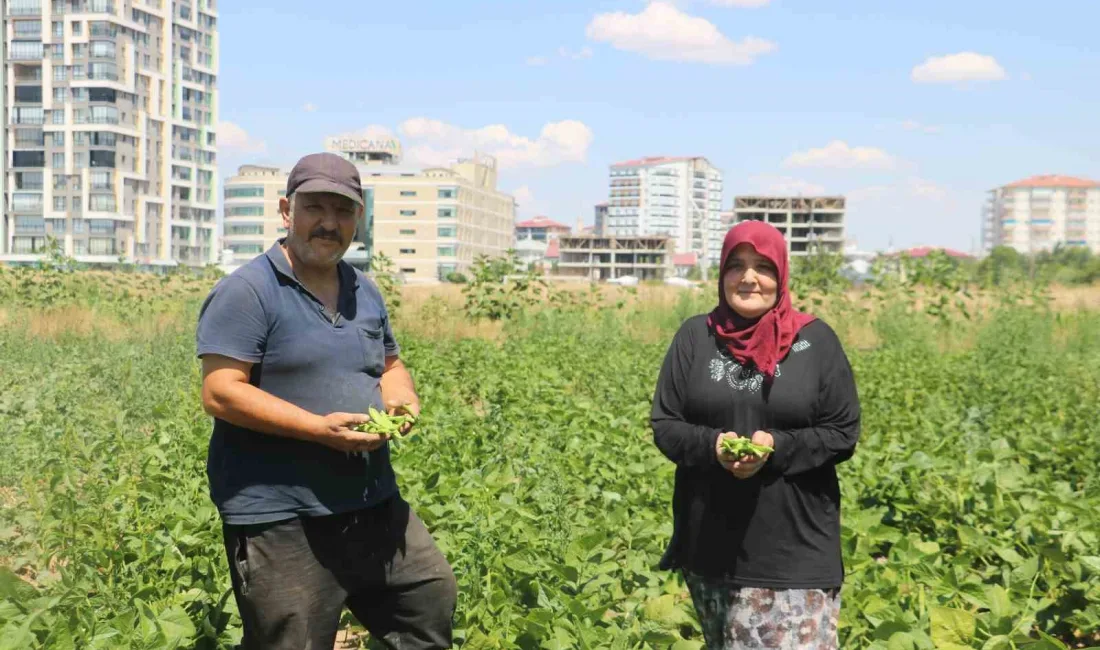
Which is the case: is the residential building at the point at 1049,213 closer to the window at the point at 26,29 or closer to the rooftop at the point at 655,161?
the rooftop at the point at 655,161

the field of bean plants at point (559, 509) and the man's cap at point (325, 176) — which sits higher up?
the man's cap at point (325, 176)

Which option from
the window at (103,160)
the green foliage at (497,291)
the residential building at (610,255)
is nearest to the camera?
the green foliage at (497,291)

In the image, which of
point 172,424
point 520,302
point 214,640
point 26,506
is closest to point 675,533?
point 214,640

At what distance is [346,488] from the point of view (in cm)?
265

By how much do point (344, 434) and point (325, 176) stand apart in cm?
64

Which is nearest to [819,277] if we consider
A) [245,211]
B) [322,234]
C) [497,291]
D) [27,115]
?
[497,291]

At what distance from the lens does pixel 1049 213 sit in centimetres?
17300

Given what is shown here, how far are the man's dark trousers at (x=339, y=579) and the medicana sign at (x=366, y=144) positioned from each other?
115 metres

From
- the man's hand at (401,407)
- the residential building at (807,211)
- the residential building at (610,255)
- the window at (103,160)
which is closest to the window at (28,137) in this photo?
the window at (103,160)

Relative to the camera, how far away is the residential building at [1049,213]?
554ft

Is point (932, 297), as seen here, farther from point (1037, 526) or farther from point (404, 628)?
point (404, 628)

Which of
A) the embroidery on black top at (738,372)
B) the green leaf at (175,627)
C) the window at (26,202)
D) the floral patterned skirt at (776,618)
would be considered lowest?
the green leaf at (175,627)

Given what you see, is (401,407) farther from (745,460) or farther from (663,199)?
(663,199)

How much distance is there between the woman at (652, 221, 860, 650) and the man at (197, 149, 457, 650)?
77cm
